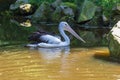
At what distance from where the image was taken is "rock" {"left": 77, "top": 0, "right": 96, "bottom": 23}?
20453 mm

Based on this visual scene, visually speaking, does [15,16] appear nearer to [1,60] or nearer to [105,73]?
[1,60]

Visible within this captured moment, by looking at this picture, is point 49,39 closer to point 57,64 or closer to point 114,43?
point 114,43

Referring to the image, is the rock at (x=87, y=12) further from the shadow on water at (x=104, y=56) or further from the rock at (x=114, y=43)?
the rock at (x=114, y=43)

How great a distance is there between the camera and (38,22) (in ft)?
72.7

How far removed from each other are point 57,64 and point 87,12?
1060 cm

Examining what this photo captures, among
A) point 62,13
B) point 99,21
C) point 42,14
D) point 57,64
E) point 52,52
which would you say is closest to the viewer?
point 57,64

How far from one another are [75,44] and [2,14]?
14343 mm

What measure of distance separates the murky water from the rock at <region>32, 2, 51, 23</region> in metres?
9.52

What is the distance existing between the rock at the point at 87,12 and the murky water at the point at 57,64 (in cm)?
763

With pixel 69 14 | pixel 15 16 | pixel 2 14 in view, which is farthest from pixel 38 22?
pixel 2 14

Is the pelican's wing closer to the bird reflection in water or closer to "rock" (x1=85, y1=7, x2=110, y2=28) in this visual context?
the bird reflection in water

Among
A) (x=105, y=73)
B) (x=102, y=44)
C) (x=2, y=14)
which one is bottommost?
(x=2, y=14)

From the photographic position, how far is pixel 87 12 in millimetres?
20688

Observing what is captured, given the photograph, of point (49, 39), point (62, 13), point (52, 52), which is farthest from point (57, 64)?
point (62, 13)
